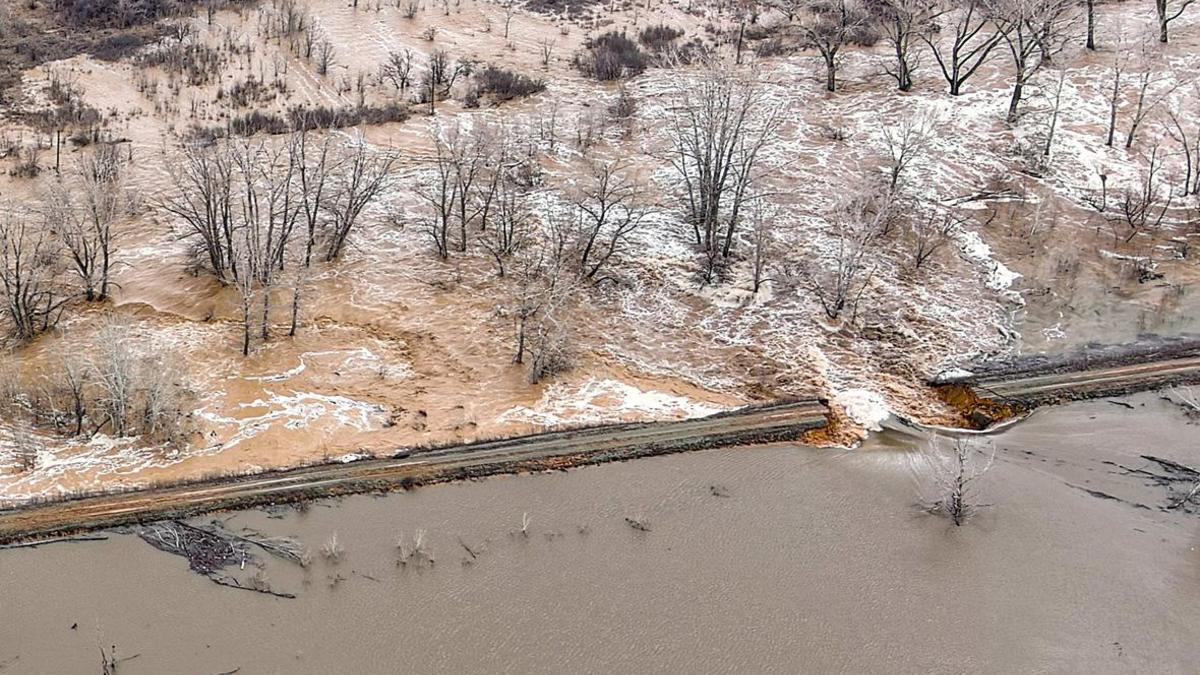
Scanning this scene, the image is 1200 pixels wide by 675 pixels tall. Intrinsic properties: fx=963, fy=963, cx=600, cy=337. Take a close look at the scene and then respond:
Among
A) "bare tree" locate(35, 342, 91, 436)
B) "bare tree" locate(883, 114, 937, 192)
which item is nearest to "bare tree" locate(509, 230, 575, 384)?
"bare tree" locate(35, 342, 91, 436)

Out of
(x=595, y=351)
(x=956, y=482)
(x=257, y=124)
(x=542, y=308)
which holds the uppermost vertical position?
(x=257, y=124)

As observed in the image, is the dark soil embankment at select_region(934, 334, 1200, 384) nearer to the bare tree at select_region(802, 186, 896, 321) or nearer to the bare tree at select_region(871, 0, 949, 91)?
the bare tree at select_region(802, 186, 896, 321)

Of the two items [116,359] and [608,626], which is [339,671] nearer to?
[608,626]

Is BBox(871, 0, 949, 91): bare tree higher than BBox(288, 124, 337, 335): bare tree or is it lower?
higher

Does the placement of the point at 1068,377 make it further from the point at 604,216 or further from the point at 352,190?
the point at 352,190

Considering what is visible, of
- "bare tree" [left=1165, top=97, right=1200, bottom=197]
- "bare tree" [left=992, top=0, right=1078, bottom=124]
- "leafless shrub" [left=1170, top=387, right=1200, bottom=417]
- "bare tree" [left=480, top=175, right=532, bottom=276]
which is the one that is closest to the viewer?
"leafless shrub" [left=1170, top=387, right=1200, bottom=417]

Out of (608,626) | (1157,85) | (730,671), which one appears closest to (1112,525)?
(730,671)

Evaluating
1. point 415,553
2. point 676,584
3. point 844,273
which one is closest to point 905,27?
point 844,273
